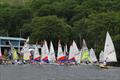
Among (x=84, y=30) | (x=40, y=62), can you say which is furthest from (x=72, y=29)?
(x=40, y=62)

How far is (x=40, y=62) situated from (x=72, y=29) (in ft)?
272

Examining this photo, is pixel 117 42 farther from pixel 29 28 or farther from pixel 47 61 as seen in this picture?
pixel 29 28

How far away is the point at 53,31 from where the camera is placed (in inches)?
7028

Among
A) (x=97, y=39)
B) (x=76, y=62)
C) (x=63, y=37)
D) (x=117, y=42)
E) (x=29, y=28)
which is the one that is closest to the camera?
(x=76, y=62)

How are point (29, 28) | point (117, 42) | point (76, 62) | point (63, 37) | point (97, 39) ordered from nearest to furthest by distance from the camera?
point (76, 62) < point (117, 42) < point (97, 39) < point (63, 37) < point (29, 28)

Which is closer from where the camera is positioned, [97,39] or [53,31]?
[97,39]

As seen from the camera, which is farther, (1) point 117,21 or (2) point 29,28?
(2) point 29,28

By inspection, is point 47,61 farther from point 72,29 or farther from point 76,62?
point 72,29

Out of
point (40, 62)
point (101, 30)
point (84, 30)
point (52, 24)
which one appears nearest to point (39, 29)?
point (52, 24)

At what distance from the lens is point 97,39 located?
154m

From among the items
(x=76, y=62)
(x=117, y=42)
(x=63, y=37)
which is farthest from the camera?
(x=63, y=37)

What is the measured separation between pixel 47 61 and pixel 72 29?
83.2m

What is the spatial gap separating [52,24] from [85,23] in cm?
1305

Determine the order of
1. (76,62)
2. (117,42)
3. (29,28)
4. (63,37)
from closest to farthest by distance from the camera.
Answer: (76,62) < (117,42) < (63,37) < (29,28)
